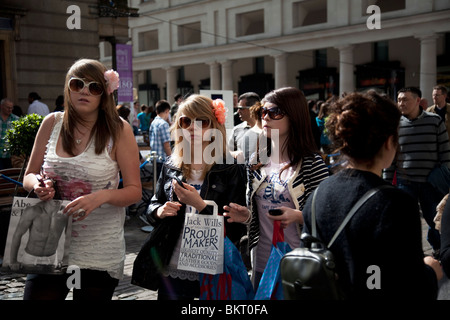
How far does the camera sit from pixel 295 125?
3.26 metres

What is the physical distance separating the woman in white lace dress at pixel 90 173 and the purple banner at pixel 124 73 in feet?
43.4

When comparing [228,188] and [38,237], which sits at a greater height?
[228,188]

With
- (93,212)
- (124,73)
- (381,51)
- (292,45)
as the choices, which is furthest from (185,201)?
(381,51)

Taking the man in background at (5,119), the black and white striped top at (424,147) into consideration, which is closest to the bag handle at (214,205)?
the black and white striped top at (424,147)

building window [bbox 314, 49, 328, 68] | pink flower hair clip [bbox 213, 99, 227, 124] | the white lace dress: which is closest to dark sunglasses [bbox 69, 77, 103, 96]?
the white lace dress

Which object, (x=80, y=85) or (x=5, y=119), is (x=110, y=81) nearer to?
(x=80, y=85)

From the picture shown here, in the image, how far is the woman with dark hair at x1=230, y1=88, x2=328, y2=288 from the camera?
3143 mm

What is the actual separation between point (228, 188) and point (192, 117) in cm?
52

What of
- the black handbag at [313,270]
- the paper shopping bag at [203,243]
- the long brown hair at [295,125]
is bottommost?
the paper shopping bag at [203,243]

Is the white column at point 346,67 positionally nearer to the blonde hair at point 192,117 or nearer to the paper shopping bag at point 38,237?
the blonde hair at point 192,117

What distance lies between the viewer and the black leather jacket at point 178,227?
3.10m

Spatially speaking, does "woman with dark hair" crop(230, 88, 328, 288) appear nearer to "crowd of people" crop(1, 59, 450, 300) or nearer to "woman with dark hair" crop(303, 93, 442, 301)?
"crowd of people" crop(1, 59, 450, 300)
